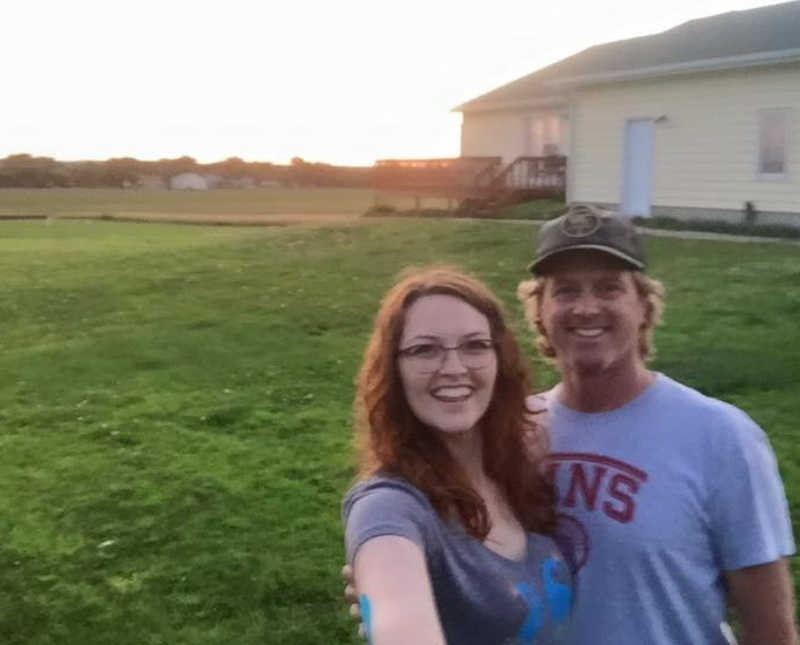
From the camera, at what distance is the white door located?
2522 centimetres

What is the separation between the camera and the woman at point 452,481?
2.09 meters

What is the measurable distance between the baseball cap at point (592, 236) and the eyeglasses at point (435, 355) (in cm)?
48

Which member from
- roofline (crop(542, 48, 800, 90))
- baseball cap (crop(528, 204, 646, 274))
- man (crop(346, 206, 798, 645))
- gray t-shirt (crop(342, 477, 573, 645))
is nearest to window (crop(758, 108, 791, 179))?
roofline (crop(542, 48, 800, 90))

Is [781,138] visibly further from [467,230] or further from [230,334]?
[230,334]

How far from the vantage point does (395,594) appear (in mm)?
1966

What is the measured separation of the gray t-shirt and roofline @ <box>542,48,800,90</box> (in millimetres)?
21117

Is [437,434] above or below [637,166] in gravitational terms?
above

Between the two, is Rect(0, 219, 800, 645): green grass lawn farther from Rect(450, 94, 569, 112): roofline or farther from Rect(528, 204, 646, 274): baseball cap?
Rect(450, 94, 569, 112): roofline

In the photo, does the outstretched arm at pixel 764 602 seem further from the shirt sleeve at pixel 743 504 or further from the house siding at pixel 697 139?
the house siding at pixel 697 139

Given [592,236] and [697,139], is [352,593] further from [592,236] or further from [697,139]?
[697,139]

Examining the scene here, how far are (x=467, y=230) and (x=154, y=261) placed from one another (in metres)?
4.94

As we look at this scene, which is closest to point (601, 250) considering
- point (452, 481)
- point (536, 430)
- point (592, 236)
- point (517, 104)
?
point (592, 236)

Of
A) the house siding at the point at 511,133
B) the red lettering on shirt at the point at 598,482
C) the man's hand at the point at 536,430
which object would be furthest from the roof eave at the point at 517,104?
the red lettering on shirt at the point at 598,482

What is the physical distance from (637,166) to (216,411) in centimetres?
1824
